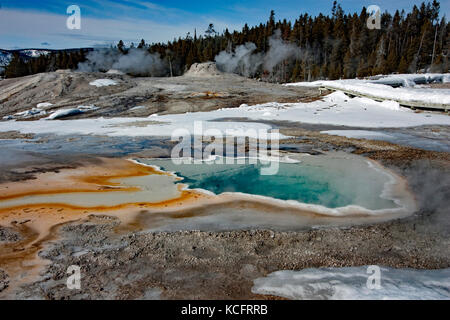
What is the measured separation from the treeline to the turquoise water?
42.4 meters

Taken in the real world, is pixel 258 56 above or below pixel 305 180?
above

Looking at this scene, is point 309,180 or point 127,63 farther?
point 127,63

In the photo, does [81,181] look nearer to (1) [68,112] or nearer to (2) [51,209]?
(2) [51,209]

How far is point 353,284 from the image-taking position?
2734mm

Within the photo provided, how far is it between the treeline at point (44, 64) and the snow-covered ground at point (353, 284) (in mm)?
46166

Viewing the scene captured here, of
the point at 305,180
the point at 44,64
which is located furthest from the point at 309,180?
the point at 44,64

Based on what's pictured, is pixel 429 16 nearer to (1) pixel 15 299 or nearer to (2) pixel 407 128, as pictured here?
(2) pixel 407 128

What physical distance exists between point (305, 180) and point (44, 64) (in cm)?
Result: 5146

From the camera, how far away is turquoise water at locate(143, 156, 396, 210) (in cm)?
503

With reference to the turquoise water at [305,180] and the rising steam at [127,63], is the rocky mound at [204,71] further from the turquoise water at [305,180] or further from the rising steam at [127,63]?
the turquoise water at [305,180]

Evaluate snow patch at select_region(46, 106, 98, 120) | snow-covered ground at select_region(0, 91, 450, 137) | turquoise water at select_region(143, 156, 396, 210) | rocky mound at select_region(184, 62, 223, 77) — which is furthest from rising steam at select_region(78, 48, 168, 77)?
turquoise water at select_region(143, 156, 396, 210)

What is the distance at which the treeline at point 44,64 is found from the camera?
142 ft

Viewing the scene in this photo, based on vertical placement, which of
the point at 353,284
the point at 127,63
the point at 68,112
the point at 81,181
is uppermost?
the point at 127,63
